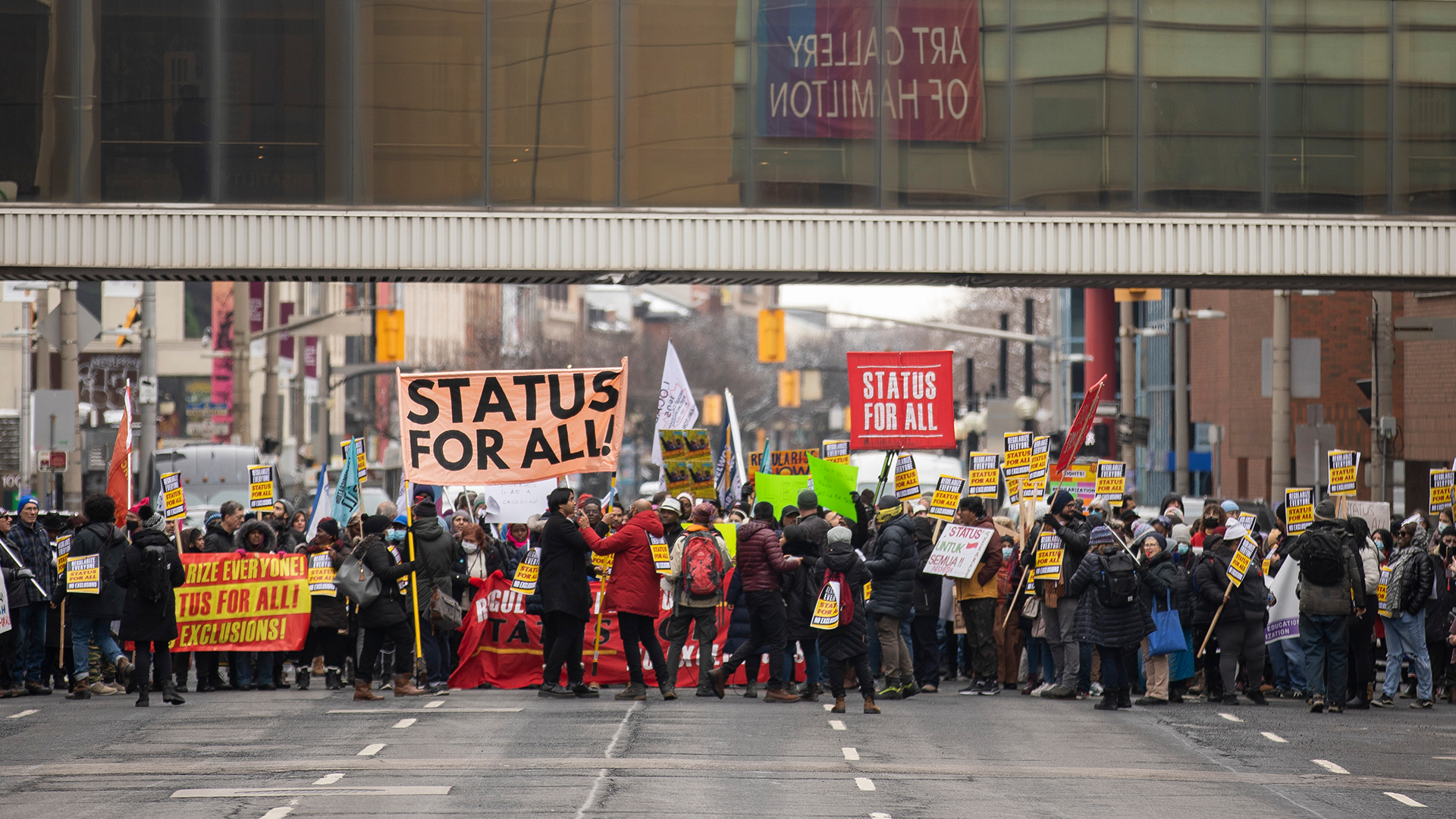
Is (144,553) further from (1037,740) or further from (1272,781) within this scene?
(1272,781)

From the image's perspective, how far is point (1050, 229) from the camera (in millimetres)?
18203

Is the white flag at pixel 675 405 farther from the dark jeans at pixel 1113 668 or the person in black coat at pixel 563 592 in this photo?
the dark jeans at pixel 1113 668

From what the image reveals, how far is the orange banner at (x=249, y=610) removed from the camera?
16.6 metres

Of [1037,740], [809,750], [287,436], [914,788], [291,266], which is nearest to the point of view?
[914,788]

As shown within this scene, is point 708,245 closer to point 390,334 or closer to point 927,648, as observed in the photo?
point 927,648

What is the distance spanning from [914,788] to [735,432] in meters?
13.9

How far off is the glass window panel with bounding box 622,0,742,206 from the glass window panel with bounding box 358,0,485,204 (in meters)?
1.55

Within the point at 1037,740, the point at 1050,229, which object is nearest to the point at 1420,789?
the point at 1037,740

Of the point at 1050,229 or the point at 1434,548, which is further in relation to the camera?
the point at 1050,229

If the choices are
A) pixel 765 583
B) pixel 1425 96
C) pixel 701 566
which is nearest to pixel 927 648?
pixel 765 583

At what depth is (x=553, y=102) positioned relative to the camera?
1830cm

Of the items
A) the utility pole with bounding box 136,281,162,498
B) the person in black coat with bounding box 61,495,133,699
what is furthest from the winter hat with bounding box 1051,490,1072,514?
the utility pole with bounding box 136,281,162,498

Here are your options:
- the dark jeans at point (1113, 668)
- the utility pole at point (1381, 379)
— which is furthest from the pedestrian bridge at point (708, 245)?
the utility pole at point (1381, 379)

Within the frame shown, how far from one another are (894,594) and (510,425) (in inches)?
148
